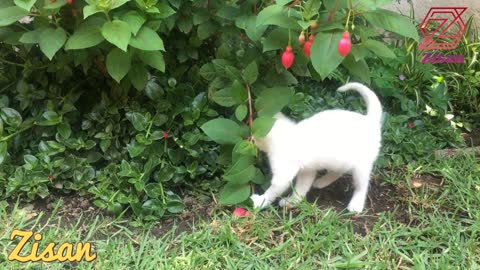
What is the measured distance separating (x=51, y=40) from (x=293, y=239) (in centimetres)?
123

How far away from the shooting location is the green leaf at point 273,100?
198 cm

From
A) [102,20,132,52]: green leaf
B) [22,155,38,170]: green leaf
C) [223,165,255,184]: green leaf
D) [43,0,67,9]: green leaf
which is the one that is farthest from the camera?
[22,155,38,170]: green leaf

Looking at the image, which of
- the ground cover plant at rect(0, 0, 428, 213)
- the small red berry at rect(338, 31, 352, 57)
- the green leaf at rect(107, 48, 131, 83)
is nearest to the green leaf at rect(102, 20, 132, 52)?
the ground cover plant at rect(0, 0, 428, 213)

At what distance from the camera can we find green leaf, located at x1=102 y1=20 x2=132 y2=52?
5.52 ft

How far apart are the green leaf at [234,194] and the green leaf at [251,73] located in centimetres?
44

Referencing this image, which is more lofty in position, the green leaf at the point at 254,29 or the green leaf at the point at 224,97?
the green leaf at the point at 254,29

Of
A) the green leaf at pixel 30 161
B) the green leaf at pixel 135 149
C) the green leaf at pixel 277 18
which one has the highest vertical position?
the green leaf at pixel 277 18

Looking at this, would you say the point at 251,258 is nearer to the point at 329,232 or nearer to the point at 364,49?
the point at 329,232

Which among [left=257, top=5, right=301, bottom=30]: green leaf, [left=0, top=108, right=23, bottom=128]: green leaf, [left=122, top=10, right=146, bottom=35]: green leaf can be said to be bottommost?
[left=0, top=108, right=23, bottom=128]: green leaf
